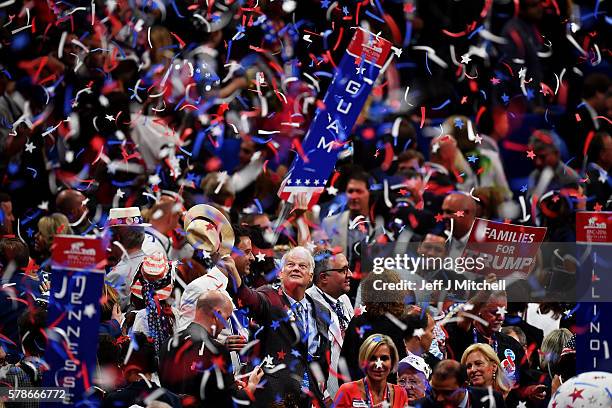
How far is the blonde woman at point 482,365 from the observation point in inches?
336

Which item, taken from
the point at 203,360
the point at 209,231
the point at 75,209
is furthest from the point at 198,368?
the point at 75,209

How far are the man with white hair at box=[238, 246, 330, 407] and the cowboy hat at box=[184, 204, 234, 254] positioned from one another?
13.1 inches

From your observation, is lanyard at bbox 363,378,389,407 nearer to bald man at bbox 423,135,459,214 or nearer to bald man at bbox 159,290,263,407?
bald man at bbox 159,290,263,407

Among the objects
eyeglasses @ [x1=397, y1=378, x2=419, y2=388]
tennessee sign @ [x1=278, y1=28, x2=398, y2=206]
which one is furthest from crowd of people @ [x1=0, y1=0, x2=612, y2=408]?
tennessee sign @ [x1=278, y1=28, x2=398, y2=206]

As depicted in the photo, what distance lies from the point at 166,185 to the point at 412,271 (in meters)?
2.13

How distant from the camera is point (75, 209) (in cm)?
1020

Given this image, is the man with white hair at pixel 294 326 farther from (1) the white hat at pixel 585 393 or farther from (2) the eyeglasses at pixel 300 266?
(1) the white hat at pixel 585 393

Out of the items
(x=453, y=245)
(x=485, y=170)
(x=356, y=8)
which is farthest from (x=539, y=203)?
(x=356, y=8)

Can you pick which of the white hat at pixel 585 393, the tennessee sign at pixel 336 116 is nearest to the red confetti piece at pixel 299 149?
the tennessee sign at pixel 336 116

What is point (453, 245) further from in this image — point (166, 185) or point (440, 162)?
point (166, 185)

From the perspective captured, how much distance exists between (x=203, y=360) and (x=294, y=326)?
0.77 metres

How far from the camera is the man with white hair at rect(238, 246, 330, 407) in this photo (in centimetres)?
854

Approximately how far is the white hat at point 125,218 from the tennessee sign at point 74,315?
40.0 inches

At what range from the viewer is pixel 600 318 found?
8.26 meters
